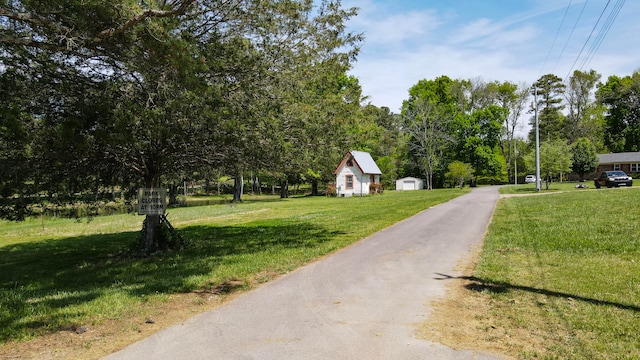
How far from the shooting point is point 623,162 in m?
63.5

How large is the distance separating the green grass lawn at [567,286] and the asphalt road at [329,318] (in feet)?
2.52

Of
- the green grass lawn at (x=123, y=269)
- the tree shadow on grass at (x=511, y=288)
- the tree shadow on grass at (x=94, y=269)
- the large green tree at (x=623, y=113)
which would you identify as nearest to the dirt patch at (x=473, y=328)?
the tree shadow on grass at (x=511, y=288)

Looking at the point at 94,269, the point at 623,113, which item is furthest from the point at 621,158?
the point at 94,269

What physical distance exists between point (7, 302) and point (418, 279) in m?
6.80

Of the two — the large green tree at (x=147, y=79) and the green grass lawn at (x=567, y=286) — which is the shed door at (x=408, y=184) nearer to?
the green grass lawn at (x=567, y=286)

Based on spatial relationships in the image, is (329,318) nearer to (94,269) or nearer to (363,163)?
(94,269)

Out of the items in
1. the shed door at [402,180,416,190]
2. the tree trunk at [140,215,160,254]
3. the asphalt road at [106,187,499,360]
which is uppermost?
the shed door at [402,180,416,190]

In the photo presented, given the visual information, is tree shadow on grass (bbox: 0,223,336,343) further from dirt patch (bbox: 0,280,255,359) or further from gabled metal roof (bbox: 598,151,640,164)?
gabled metal roof (bbox: 598,151,640,164)

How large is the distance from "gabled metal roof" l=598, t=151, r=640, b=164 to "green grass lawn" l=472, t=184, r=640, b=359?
6203 centimetres

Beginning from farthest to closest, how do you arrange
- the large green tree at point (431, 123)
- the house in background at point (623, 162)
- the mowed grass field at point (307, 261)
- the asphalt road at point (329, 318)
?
1. the house in background at point (623, 162)
2. the large green tree at point (431, 123)
3. the mowed grass field at point (307, 261)
4. the asphalt road at point (329, 318)

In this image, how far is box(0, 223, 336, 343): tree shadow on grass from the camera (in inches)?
237

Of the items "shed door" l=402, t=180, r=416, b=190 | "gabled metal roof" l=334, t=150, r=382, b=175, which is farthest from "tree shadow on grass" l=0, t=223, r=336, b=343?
"shed door" l=402, t=180, r=416, b=190

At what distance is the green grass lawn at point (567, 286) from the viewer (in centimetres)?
438

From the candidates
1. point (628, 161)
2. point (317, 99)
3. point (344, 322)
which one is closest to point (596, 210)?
point (317, 99)
